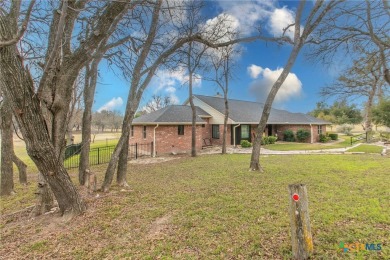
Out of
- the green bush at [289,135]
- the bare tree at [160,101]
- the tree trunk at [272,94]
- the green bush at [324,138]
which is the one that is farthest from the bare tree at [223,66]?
the bare tree at [160,101]

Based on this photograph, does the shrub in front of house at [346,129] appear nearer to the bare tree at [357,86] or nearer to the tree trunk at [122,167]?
the bare tree at [357,86]

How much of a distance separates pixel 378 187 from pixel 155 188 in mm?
6428

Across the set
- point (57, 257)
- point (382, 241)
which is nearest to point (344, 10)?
point (382, 241)

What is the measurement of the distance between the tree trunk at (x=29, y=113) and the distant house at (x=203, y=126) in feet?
36.2

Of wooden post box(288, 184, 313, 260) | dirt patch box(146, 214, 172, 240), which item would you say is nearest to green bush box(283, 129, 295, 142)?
dirt patch box(146, 214, 172, 240)

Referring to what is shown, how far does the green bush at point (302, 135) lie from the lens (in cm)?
2077

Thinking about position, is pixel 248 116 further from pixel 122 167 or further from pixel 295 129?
pixel 122 167

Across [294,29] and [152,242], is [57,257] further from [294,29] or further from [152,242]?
[294,29]

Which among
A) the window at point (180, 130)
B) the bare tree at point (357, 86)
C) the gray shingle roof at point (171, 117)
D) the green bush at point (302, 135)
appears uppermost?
the bare tree at point (357, 86)

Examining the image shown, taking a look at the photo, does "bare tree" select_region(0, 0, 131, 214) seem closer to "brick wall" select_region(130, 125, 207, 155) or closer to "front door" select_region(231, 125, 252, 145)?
"brick wall" select_region(130, 125, 207, 155)

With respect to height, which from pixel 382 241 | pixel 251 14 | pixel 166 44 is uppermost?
pixel 251 14

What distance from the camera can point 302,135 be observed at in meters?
20.9

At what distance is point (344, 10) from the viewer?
7234 mm

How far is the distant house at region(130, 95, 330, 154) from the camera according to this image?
50.3ft
